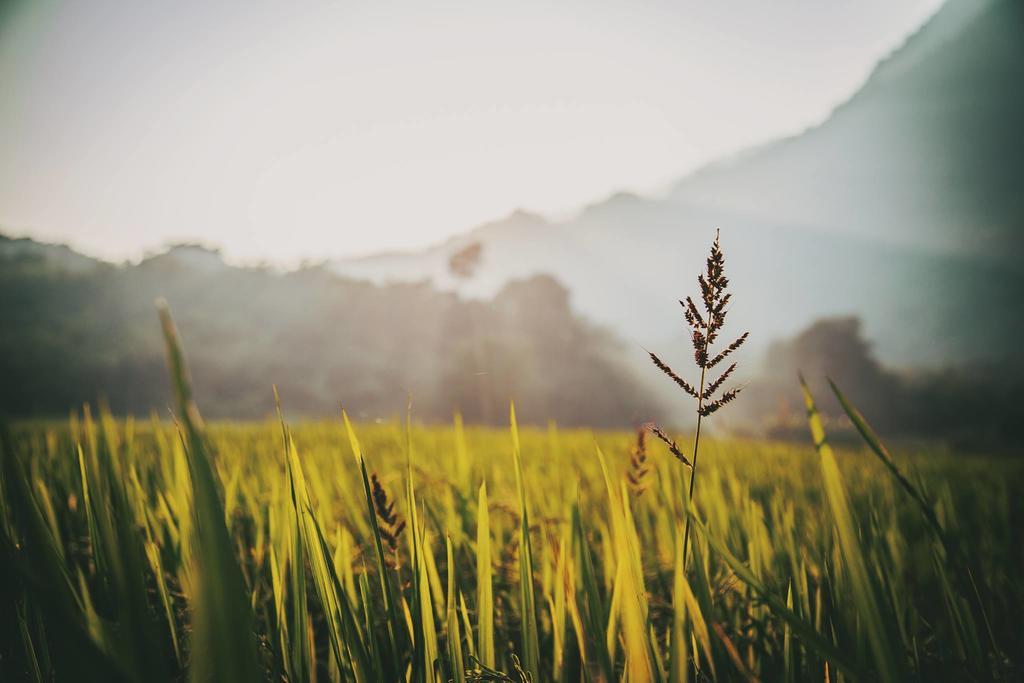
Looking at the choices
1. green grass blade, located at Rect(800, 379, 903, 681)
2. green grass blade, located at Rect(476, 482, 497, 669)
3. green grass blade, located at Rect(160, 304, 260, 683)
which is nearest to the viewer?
green grass blade, located at Rect(160, 304, 260, 683)

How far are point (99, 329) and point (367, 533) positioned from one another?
35.8 meters

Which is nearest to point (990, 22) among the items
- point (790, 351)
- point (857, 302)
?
point (857, 302)

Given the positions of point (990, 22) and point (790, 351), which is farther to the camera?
point (990, 22)

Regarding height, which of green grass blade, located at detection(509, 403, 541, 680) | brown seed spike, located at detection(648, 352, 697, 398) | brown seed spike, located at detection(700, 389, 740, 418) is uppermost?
brown seed spike, located at detection(648, 352, 697, 398)

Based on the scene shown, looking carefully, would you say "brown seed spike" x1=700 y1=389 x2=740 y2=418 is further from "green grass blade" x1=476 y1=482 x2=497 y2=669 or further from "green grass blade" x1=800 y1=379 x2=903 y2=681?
"green grass blade" x1=476 y1=482 x2=497 y2=669

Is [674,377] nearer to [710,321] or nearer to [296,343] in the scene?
[710,321]

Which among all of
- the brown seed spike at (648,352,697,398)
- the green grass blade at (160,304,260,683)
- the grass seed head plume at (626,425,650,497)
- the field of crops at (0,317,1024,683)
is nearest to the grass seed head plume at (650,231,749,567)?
the brown seed spike at (648,352,697,398)

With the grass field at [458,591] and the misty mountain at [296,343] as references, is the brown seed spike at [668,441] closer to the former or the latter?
the grass field at [458,591]

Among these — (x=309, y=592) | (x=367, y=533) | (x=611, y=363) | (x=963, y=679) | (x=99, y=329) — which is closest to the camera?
(x=963, y=679)

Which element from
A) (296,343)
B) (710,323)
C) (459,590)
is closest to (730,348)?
(710,323)

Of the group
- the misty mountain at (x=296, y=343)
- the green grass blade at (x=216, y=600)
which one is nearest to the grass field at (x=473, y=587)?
the green grass blade at (x=216, y=600)

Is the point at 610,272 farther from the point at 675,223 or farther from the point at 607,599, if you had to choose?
the point at 607,599

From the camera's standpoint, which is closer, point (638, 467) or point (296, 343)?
point (638, 467)

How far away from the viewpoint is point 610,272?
64.3m
